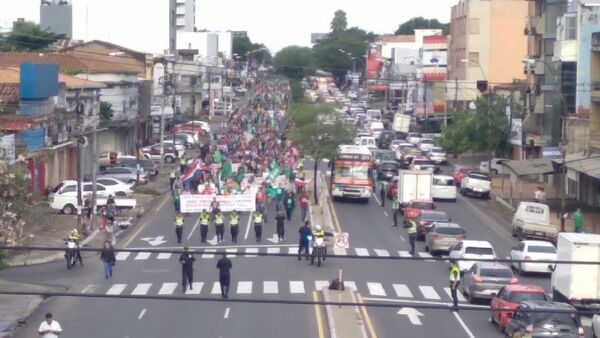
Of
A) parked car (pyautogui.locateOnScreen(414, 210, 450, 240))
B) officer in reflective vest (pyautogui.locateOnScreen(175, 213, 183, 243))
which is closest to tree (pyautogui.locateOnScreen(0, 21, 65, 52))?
officer in reflective vest (pyautogui.locateOnScreen(175, 213, 183, 243))

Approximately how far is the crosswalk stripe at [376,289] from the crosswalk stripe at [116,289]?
6576 millimetres

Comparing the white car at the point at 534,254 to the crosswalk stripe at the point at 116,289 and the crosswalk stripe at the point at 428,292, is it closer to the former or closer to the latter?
the crosswalk stripe at the point at 428,292

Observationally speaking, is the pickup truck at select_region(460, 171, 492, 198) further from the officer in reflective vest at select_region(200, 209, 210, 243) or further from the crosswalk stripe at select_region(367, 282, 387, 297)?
the crosswalk stripe at select_region(367, 282, 387, 297)

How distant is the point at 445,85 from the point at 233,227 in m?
75.4

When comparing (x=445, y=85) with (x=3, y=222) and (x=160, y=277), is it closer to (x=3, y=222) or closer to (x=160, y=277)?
(x=160, y=277)

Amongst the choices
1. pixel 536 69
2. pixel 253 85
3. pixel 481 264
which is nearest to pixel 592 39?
pixel 536 69

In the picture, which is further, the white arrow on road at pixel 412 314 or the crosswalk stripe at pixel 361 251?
the crosswalk stripe at pixel 361 251

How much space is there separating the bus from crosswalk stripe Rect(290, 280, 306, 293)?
23.2m

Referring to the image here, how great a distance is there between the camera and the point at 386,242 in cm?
4644

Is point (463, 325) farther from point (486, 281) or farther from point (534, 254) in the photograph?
point (534, 254)

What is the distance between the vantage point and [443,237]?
1683 inches

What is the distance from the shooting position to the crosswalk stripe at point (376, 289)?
34.2m

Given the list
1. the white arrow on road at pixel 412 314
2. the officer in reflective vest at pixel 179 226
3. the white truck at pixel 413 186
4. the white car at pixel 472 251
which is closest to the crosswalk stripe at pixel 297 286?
the white arrow on road at pixel 412 314

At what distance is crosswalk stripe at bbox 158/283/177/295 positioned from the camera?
3400 centimetres
